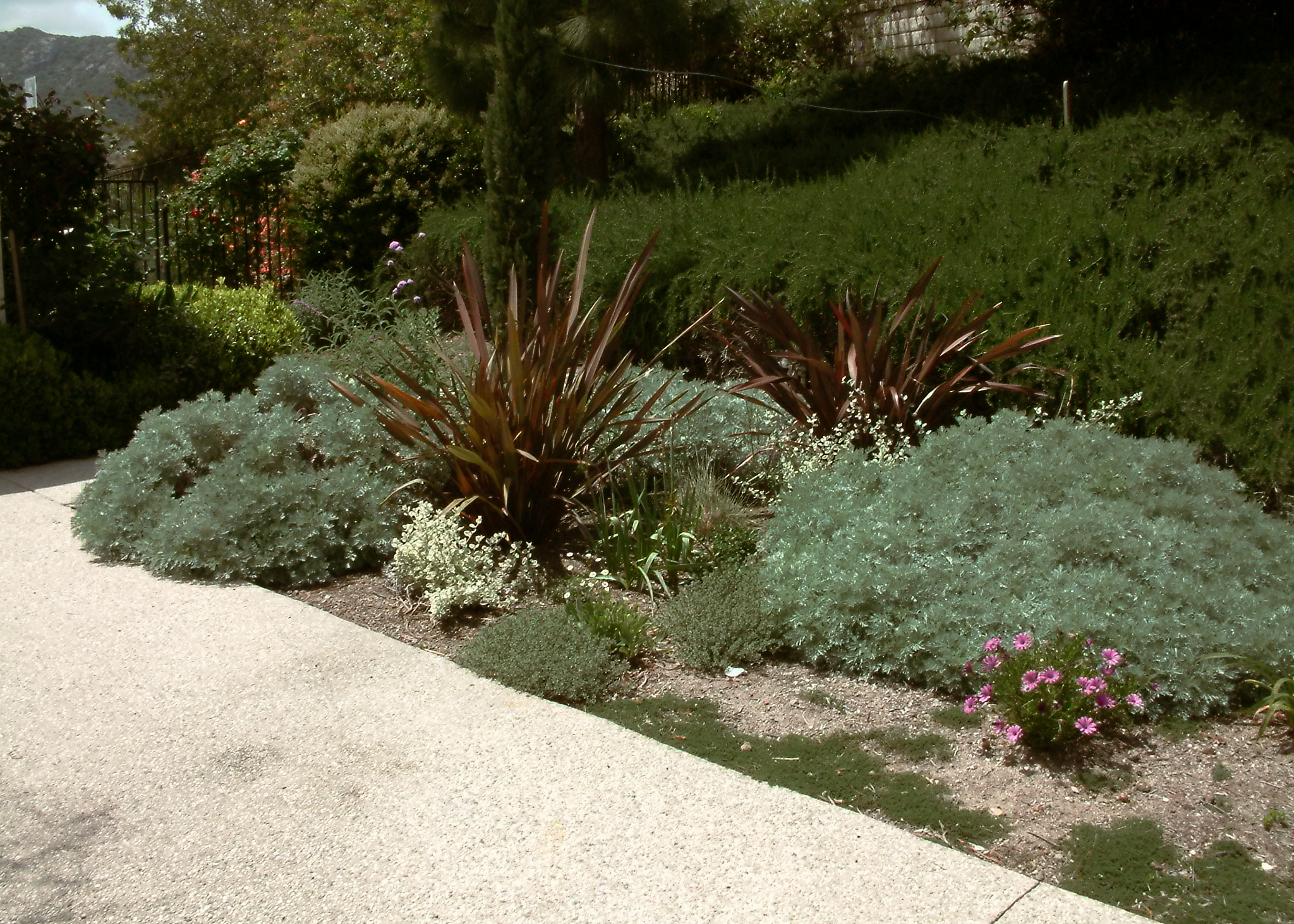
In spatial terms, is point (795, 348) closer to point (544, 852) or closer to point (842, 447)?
point (842, 447)

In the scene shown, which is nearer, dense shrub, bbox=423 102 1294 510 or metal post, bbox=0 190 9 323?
dense shrub, bbox=423 102 1294 510

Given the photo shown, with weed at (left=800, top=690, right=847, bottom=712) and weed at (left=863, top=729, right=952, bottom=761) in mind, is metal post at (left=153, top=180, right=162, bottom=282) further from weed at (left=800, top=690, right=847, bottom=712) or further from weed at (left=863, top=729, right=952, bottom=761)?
weed at (left=863, top=729, right=952, bottom=761)

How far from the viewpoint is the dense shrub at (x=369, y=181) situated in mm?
11977

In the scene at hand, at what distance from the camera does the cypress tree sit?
9.41 metres

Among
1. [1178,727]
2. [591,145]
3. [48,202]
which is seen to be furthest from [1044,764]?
[591,145]

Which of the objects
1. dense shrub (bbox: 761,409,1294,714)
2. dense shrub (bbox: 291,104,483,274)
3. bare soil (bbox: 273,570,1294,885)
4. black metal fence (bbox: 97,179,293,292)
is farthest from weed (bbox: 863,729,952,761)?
black metal fence (bbox: 97,179,293,292)

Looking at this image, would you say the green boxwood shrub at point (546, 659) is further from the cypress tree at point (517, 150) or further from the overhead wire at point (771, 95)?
the overhead wire at point (771, 95)

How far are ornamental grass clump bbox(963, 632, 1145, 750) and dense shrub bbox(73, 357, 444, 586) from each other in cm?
281

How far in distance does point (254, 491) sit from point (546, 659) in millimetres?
1924

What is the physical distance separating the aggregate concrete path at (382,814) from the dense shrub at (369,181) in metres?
8.05

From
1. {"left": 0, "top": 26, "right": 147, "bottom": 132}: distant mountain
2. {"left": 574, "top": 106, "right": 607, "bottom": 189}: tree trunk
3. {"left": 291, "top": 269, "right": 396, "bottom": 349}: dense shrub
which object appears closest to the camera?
{"left": 291, "top": 269, "right": 396, "bottom": 349}: dense shrub

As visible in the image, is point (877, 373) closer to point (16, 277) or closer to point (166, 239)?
point (16, 277)

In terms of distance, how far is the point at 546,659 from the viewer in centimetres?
424

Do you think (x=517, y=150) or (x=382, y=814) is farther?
(x=517, y=150)
